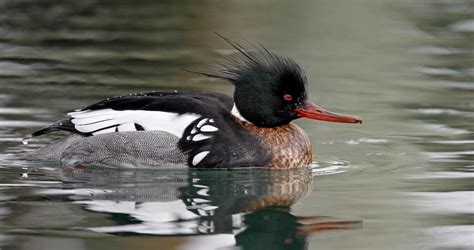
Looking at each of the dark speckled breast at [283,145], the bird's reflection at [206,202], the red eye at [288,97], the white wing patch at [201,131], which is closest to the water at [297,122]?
the bird's reflection at [206,202]

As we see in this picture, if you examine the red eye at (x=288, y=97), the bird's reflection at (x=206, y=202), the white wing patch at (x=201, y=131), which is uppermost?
the red eye at (x=288, y=97)

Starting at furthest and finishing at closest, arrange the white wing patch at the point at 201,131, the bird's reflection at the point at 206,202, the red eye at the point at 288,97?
the red eye at the point at 288,97, the white wing patch at the point at 201,131, the bird's reflection at the point at 206,202

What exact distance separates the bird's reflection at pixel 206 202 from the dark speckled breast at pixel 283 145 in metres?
0.10

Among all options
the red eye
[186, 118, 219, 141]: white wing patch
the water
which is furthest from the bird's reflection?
the red eye

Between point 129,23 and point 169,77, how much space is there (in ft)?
12.9

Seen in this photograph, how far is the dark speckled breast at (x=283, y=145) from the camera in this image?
29.7 ft

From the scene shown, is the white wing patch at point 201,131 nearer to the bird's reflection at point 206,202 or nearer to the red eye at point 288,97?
the bird's reflection at point 206,202

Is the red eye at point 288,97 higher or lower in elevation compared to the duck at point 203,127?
higher

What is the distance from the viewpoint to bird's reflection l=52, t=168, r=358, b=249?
688 centimetres

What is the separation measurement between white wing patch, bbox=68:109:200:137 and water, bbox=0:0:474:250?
35 centimetres

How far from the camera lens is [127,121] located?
895cm

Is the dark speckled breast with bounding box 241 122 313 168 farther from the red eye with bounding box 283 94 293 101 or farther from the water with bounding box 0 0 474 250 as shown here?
the red eye with bounding box 283 94 293 101

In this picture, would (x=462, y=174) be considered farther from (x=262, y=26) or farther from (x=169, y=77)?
(x=262, y=26)

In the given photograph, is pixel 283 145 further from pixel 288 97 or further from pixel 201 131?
pixel 201 131
